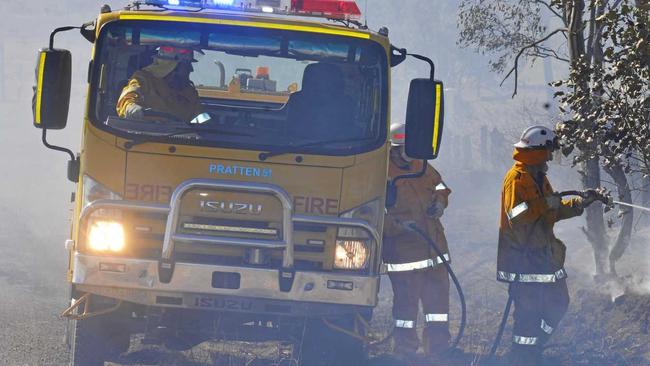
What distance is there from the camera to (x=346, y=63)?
778cm

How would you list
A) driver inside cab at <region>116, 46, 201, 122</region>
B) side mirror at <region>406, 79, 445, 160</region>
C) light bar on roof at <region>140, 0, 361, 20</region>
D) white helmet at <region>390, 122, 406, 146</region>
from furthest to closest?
white helmet at <region>390, 122, 406, 146</region> → light bar on roof at <region>140, 0, 361, 20</region> → driver inside cab at <region>116, 46, 201, 122</region> → side mirror at <region>406, 79, 445, 160</region>

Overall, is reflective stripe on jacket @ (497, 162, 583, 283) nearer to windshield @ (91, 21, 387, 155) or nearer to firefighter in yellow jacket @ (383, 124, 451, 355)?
firefighter in yellow jacket @ (383, 124, 451, 355)

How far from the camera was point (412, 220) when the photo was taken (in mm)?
9219

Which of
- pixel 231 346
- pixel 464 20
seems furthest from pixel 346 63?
pixel 464 20

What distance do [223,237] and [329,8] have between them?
2.22m

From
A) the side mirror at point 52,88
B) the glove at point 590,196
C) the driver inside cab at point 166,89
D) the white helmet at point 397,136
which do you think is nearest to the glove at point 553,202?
the glove at point 590,196

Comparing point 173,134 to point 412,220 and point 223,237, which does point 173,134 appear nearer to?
point 223,237

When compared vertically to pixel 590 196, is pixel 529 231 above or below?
below

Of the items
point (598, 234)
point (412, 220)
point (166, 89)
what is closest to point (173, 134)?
point (166, 89)

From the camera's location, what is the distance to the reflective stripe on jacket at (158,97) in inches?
297

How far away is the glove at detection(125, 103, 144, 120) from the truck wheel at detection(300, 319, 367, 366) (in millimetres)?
1899

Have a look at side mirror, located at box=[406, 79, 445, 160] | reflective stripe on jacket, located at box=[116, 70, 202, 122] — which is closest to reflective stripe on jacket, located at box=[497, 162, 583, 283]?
side mirror, located at box=[406, 79, 445, 160]

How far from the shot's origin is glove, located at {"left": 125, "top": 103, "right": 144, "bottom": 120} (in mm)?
7316

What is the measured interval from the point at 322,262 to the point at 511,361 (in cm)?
200
